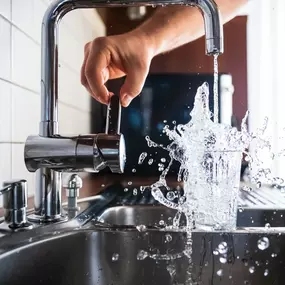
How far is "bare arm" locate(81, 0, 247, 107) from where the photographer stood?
0.69 metres

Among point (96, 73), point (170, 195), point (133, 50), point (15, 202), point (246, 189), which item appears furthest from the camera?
point (246, 189)

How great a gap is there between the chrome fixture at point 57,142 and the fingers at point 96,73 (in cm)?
8

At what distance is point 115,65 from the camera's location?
750mm

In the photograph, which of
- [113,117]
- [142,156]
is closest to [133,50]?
[113,117]

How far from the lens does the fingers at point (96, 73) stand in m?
0.68

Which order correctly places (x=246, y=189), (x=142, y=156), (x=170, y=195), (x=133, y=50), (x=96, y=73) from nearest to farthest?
(x=96, y=73)
(x=133, y=50)
(x=170, y=195)
(x=246, y=189)
(x=142, y=156)

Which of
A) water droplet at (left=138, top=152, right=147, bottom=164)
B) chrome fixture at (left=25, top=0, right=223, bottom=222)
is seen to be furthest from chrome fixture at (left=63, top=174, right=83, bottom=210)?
water droplet at (left=138, top=152, right=147, bottom=164)

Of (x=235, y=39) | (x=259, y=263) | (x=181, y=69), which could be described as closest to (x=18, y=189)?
(x=259, y=263)

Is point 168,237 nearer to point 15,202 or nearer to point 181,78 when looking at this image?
point 15,202

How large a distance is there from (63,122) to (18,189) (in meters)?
0.63

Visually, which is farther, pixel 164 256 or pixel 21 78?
pixel 21 78

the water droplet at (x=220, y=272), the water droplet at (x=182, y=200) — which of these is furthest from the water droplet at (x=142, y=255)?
the water droplet at (x=182, y=200)

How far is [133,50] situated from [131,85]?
0.08 meters

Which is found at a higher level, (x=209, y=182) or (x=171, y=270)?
(x=209, y=182)
